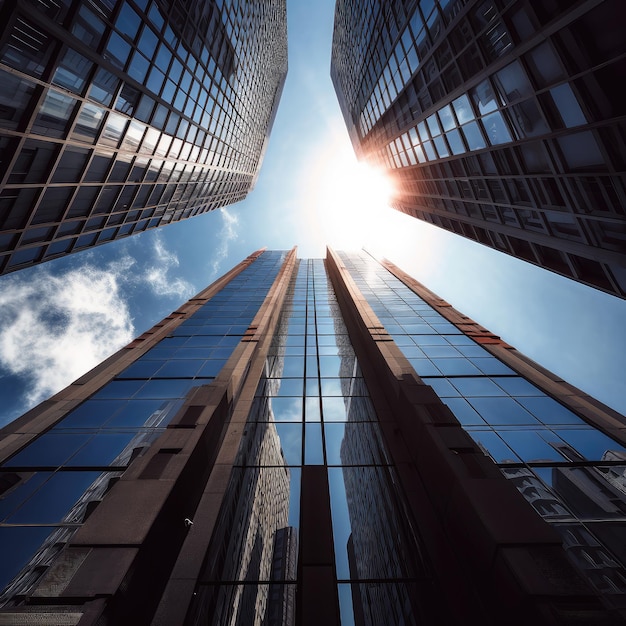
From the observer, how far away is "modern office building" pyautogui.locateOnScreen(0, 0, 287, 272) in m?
12.2

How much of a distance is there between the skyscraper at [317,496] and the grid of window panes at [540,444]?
0.07 m

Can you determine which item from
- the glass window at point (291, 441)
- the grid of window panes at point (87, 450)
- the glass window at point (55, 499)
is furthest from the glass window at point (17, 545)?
the glass window at point (291, 441)

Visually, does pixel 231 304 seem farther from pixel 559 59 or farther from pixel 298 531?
pixel 559 59

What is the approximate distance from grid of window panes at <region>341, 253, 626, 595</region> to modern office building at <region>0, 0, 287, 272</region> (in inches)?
849

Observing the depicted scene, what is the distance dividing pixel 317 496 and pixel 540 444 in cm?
970

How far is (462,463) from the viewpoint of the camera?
1035cm

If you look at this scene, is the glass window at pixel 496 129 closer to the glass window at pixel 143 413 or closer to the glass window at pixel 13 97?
the glass window at pixel 13 97

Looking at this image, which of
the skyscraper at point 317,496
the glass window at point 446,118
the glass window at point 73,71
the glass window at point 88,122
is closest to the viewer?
the skyscraper at point 317,496

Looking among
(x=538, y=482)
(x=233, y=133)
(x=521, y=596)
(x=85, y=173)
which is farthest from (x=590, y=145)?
(x=233, y=133)

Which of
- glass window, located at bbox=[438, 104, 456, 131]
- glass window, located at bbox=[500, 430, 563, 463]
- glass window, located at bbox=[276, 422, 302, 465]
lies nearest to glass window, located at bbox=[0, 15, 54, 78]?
glass window, located at bbox=[276, 422, 302, 465]

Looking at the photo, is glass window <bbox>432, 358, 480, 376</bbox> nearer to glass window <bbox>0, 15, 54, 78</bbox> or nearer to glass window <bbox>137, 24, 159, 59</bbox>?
glass window <bbox>0, 15, 54, 78</bbox>

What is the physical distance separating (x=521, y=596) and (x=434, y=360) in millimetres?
13139

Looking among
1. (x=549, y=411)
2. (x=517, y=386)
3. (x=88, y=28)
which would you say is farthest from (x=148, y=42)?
(x=549, y=411)

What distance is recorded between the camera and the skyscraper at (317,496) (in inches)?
322
